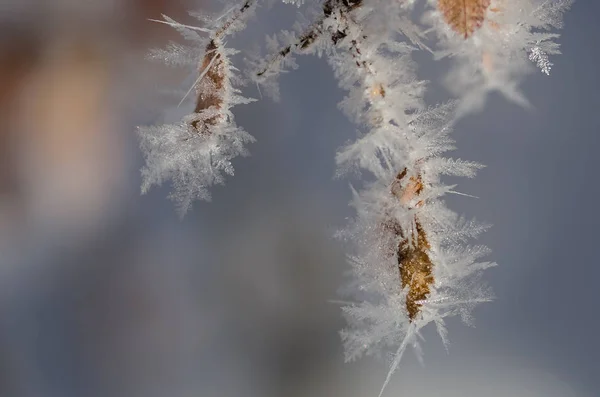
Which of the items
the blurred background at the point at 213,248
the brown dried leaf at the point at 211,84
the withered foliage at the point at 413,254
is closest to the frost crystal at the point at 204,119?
the brown dried leaf at the point at 211,84

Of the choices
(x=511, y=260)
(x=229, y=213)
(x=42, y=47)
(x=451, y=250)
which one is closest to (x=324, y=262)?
(x=229, y=213)

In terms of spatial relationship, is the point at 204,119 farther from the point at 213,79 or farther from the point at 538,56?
the point at 538,56

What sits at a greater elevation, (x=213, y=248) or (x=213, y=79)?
(x=213, y=248)

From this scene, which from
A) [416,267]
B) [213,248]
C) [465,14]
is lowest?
[416,267]

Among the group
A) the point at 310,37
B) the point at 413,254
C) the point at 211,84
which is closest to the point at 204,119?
the point at 211,84

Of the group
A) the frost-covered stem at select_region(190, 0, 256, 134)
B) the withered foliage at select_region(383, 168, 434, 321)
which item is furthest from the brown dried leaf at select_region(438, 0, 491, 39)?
the frost-covered stem at select_region(190, 0, 256, 134)

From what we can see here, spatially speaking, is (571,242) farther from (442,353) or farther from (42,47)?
(42,47)

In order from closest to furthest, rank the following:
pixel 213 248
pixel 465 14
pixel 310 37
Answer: pixel 465 14 → pixel 310 37 → pixel 213 248

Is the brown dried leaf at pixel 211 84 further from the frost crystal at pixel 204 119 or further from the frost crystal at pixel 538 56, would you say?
the frost crystal at pixel 538 56
